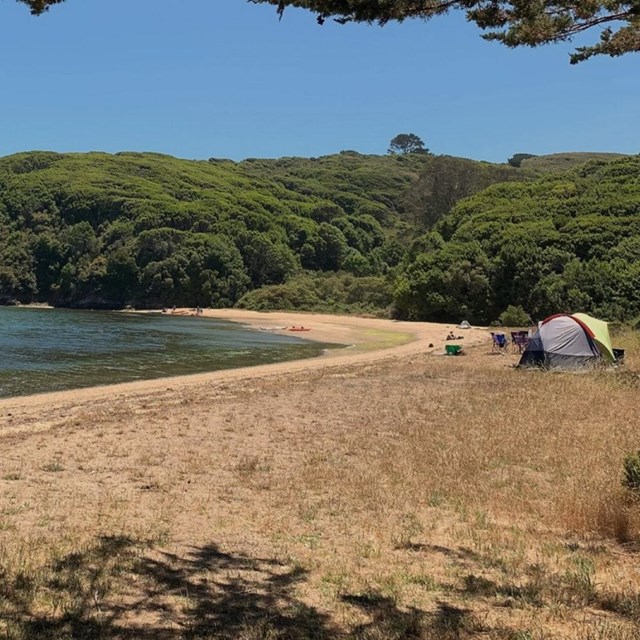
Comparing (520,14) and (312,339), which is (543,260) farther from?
(520,14)

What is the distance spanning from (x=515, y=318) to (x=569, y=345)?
2931cm

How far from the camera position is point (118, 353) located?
97.8ft

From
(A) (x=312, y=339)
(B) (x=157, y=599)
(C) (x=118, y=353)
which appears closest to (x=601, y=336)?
(B) (x=157, y=599)

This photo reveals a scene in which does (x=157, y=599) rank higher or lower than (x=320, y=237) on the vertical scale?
lower

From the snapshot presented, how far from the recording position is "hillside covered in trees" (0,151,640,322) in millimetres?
49281

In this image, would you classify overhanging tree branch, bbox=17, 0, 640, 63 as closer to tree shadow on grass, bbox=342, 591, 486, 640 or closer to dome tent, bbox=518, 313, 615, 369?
tree shadow on grass, bbox=342, 591, 486, 640

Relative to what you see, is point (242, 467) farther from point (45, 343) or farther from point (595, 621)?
point (45, 343)

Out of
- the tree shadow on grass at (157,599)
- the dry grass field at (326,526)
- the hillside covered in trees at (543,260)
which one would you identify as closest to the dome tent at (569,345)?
the dry grass field at (326,526)

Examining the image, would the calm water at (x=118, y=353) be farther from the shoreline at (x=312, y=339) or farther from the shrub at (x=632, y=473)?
the shrub at (x=632, y=473)

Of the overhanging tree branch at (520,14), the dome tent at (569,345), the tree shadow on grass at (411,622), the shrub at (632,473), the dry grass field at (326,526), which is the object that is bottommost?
the dry grass field at (326,526)

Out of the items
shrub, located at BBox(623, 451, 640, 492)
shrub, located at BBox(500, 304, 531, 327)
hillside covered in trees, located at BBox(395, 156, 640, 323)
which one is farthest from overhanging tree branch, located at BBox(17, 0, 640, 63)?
shrub, located at BBox(500, 304, 531, 327)

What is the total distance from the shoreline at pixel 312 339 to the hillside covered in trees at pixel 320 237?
6.44m

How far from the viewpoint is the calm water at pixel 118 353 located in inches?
856

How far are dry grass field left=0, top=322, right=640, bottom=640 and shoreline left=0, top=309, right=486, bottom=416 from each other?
18.0 ft
